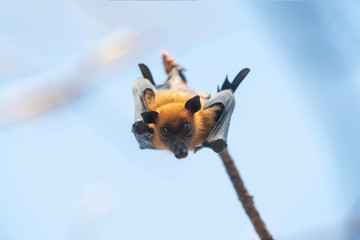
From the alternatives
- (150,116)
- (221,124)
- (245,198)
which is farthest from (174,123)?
(245,198)

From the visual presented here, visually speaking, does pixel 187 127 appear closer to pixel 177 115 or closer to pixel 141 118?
pixel 177 115

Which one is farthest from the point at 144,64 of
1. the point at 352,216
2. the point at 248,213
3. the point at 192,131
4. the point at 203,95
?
the point at 352,216

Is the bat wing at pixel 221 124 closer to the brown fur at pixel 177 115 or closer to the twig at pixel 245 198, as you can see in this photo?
the brown fur at pixel 177 115

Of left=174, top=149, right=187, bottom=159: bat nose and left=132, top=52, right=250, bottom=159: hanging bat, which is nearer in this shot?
left=174, top=149, right=187, bottom=159: bat nose

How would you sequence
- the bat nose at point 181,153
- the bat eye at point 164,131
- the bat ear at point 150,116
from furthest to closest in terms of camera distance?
1. the bat eye at point 164,131
2. the bat ear at point 150,116
3. the bat nose at point 181,153

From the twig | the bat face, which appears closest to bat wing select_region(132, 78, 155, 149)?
the bat face

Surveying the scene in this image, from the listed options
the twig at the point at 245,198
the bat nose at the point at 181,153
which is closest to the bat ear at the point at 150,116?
the bat nose at the point at 181,153

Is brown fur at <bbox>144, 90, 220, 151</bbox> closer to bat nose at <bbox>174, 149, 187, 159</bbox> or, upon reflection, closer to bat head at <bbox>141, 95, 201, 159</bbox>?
bat head at <bbox>141, 95, 201, 159</bbox>
